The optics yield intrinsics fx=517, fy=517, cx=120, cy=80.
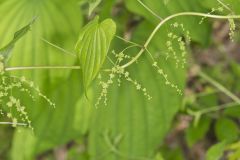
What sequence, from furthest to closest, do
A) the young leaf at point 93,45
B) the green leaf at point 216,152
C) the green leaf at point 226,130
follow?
the green leaf at point 226,130, the green leaf at point 216,152, the young leaf at point 93,45

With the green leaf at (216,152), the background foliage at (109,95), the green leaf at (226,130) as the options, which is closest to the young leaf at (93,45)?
the background foliage at (109,95)

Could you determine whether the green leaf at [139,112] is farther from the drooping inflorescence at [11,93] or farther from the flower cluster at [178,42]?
the drooping inflorescence at [11,93]

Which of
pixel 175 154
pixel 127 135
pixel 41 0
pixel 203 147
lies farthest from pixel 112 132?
pixel 203 147

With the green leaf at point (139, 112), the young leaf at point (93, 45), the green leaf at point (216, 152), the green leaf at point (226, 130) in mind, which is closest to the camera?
the young leaf at point (93, 45)

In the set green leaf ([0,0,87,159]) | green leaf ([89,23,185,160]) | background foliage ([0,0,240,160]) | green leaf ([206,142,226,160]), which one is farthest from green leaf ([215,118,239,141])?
green leaf ([0,0,87,159])

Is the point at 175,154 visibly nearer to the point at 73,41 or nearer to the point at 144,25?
the point at 144,25

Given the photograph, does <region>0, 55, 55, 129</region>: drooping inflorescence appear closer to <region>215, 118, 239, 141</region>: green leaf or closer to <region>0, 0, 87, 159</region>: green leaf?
<region>0, 0, 87, 159</region>: green leaf

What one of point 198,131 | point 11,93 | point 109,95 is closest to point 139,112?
point 109,95
